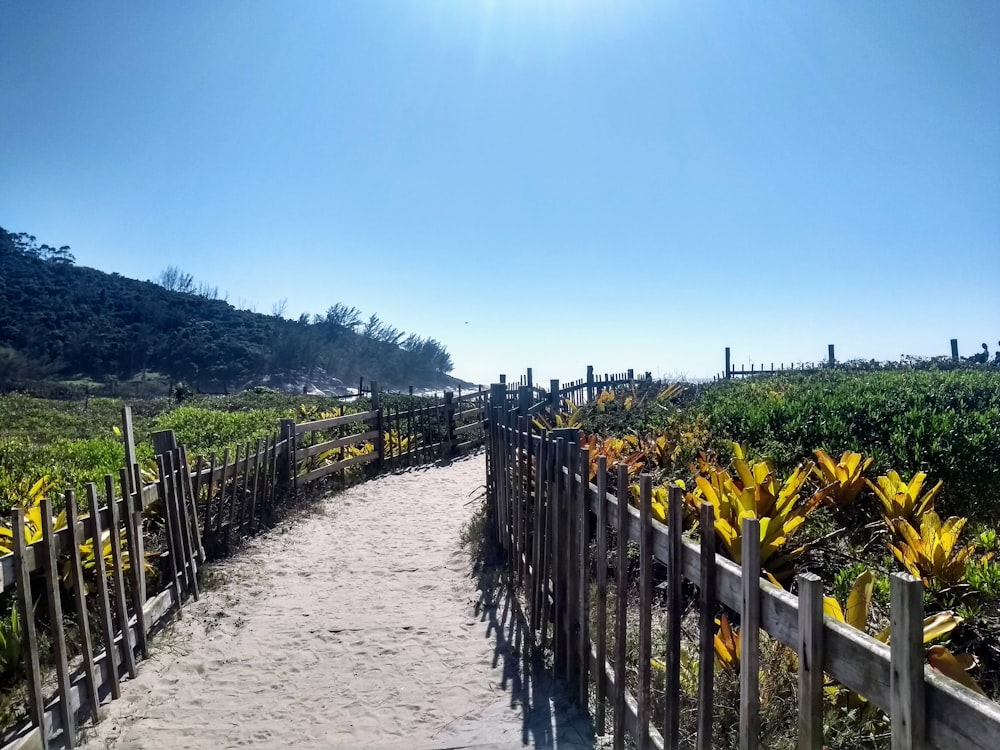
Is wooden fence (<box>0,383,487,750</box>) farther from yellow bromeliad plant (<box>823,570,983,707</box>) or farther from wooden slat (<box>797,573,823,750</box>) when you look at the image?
yellow bromeliad plant (<box>823,570,983,707</box>)

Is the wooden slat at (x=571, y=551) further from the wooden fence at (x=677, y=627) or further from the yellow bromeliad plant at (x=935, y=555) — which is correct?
the yellow bromeliad plant at (x=935, y=555)

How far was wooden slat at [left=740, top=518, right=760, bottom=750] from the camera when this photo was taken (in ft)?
5.96

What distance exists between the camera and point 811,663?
160 centimetres

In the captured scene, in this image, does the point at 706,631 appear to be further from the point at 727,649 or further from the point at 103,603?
the point at 103,603

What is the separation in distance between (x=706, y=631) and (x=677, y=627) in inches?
7.7

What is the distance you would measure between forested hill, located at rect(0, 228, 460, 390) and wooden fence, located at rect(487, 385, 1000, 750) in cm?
5849

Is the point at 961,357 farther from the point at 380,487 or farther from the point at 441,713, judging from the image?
the point at 441,713

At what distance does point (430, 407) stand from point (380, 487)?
3.70m

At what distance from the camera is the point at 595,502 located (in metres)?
3.26

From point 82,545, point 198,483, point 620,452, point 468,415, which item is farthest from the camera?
point 468,415

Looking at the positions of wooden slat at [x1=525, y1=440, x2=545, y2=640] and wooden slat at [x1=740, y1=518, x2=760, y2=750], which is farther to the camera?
wooden slat at [x1=525, y1=440, x2=545, y2=640]

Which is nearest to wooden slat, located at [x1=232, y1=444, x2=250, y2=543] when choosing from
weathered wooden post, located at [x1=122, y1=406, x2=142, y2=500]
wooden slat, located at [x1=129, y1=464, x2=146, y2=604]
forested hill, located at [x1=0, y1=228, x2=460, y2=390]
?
weathered wooden post, located at [x1=122, y1=406, x2=142, y2=500]

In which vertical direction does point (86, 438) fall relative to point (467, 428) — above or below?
above

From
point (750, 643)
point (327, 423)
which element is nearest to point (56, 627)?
point (750, 643)
